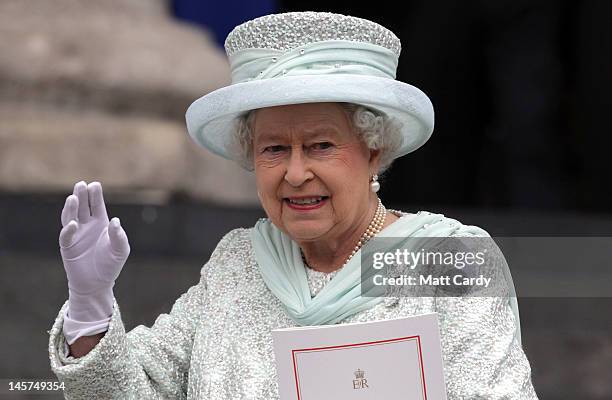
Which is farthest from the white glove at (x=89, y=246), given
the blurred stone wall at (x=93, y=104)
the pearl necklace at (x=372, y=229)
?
the blurred stone wall at (x=93, y=104)

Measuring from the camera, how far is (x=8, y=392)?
4.62m

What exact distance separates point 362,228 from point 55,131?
122 inches

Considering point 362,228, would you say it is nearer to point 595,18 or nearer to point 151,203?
point 151,203

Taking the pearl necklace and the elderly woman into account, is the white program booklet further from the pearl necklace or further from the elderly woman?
the pearl necklace

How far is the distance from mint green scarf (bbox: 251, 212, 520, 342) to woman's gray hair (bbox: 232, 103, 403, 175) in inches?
6.2

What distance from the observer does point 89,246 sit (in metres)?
2.77

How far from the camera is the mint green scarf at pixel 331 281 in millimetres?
2928

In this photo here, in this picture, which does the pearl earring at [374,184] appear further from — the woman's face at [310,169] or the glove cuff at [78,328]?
the glove cuff at [78,328]

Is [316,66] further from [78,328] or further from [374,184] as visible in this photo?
[78,328]

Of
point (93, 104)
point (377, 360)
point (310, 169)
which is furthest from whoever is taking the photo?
point (93, 104)

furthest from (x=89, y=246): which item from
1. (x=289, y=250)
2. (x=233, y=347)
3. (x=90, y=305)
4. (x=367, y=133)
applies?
(x=367, y=133)

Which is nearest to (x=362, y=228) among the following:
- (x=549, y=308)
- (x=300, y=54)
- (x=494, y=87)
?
(x=300, y=54)

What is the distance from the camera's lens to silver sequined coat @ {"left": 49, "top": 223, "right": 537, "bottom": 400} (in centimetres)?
281

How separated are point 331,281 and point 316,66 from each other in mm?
460
